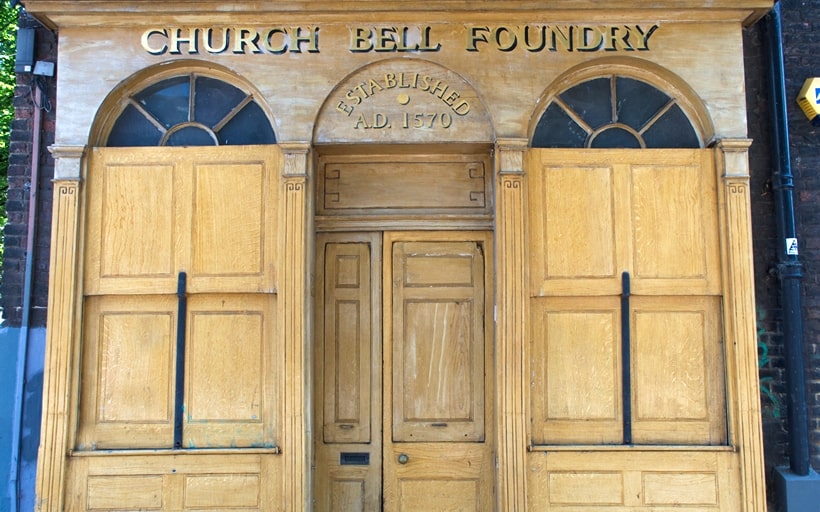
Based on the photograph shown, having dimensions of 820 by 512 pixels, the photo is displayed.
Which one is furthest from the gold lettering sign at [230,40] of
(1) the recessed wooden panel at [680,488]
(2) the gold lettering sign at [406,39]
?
(1) the recessed wooden panel at [680,488]

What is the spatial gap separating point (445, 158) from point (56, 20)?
10.5 feet

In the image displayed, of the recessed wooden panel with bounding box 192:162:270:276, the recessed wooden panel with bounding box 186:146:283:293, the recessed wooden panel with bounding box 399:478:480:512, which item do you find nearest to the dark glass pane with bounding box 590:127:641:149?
the recessed wooden panel with bounding box 186:146:283:293

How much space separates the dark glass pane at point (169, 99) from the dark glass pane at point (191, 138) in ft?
0.34

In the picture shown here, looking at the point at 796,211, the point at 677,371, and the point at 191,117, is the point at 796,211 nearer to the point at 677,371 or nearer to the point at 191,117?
the point at 677,371

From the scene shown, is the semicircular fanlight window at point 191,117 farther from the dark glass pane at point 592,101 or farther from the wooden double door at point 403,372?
the dark glass pane at point 592,101

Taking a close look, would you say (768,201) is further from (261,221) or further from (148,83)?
(148,83)

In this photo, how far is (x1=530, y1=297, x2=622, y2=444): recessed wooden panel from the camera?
4.59 m

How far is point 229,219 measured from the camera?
15.3 feet

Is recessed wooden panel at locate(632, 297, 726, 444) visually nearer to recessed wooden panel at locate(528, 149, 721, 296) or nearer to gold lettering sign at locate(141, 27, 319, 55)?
recessed wooden panel at locate(528, 149, 721, 296)

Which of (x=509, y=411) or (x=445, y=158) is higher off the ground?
(x=445, y=158)

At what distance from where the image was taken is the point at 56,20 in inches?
188

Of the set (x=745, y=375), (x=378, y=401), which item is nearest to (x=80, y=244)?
(x=378, y=401)

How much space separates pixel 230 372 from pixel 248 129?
1.87 m

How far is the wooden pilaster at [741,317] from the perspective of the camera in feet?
14.7
